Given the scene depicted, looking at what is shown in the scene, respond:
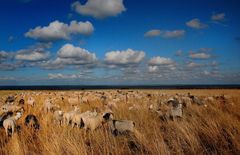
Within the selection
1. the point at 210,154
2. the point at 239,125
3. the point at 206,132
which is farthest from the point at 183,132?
the point at 239,125

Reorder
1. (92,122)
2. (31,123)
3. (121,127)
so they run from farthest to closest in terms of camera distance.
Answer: (31,123) → (92,122) → (121,127)

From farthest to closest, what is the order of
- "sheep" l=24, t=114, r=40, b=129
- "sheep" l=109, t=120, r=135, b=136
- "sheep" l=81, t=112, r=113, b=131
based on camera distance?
1. "sheep" l=24, t=114, r=40, b=129
2. "sheep" l=81, t=112, r=113, b=131
3. "sheep" l=109, t=120, r=135, b=136

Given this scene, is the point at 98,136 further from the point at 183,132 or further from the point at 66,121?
the point at 66,121

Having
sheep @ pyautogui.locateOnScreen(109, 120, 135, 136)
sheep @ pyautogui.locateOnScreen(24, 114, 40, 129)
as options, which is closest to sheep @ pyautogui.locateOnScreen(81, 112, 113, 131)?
sheep @ pyautogui.locateOnScreen(109, 120, 135, 136)

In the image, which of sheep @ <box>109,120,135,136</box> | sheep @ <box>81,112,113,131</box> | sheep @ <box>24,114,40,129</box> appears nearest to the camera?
sheep @ <box>109,120,135,136</box>

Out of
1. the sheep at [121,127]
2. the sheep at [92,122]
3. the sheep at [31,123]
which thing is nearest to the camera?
the sheep at [121,127]

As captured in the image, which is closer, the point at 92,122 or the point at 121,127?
the point at 121,127

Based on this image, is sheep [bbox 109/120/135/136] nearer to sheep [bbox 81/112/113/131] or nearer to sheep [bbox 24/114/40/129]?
sheep [bbox 81/112/113/131]

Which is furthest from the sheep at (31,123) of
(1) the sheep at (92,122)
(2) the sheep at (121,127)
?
(2) the sheep at (121,127)

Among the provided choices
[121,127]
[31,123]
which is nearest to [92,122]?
[121,127]

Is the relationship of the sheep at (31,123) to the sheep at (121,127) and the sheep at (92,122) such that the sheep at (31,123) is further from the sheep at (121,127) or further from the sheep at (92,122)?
the sheep at (121,127)

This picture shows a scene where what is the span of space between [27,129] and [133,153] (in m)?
4.03

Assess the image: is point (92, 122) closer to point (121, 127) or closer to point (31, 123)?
point (121, 127)

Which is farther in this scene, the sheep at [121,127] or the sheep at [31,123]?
the sheep at [31,123]
